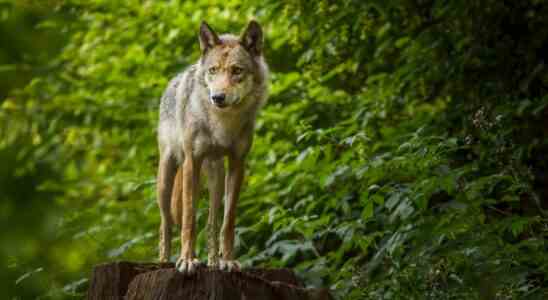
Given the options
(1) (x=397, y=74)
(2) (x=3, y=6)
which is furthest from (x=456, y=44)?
(2) (x=3, y=6)

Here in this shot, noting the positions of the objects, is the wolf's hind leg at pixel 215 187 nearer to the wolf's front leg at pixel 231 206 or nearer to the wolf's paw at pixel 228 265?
the wolf's front leg at pixel 231 206

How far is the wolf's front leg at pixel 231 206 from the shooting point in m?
6.03

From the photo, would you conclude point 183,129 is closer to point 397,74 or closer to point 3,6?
point 397,74

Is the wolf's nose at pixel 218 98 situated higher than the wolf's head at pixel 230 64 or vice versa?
the wolf's head at pixel 230 64

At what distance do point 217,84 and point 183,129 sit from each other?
68 cm

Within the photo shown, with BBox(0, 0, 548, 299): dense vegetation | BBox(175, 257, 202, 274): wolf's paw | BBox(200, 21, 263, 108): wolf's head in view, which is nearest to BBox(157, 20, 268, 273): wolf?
BBox(200, 21, 263, 108): wolf's head

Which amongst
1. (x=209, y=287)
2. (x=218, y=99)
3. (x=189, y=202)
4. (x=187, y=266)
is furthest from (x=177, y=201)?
(x=209, y=287)

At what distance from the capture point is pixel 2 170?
51.3ft

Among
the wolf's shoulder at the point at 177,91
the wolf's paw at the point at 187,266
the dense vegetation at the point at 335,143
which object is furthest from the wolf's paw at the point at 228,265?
the wolf's shoulder at the point at 177,91

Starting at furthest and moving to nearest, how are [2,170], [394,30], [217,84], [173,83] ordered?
[2,170]
[394,30]
[173,83]
[217,84]

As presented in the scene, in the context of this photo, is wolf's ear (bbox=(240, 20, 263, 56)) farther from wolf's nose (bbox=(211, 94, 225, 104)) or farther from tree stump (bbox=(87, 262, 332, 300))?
tree stump (bbox=(87, 262, 332, 300))

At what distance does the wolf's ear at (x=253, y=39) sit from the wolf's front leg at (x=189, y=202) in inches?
35.3

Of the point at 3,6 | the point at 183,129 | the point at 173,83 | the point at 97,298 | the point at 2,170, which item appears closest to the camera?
the point at 97,298

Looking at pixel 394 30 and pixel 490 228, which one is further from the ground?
pixel 394 30
